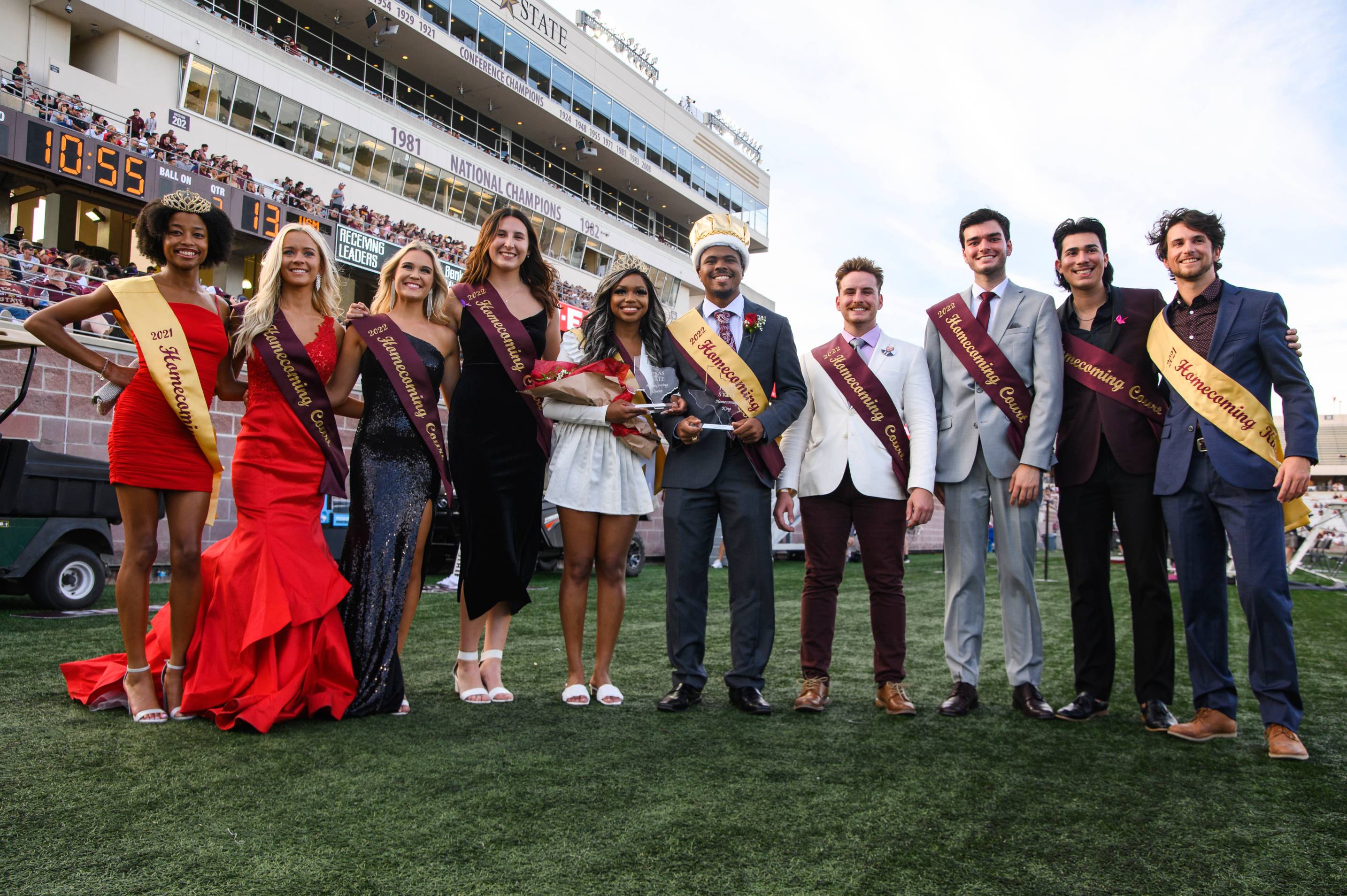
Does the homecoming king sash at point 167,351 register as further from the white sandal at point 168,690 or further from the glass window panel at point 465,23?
the glass window panel at point 465,23

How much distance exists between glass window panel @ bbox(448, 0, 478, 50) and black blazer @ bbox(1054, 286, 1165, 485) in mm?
26219

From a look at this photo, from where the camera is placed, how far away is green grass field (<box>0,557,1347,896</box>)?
163 cm

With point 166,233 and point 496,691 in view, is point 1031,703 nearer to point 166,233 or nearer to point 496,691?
point 496,691

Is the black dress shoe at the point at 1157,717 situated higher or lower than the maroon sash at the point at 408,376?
lower

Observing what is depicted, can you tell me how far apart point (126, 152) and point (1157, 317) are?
16.2 metres

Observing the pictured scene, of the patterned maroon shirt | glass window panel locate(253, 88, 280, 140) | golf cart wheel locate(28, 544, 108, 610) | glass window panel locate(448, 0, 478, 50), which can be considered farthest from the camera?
glass window panel locate(448, 0, 478, 50)

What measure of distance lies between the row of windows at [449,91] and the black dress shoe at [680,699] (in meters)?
22.6

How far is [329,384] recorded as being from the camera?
10.7ft

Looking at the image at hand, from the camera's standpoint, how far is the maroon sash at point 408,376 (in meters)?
3.16

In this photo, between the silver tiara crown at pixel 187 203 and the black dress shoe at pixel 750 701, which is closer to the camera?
the silver tiara crown at pixel 187 203

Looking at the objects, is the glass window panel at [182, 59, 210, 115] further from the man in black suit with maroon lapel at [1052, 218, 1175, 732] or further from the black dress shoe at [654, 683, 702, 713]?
A: the man in black suit with maroon lapel at [1052, 218, 1175, 732]

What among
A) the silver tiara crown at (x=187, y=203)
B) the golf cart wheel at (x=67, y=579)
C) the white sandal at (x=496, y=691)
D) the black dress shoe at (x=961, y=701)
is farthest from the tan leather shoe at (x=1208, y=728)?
the golf cart wheel at (x=67, y=579)

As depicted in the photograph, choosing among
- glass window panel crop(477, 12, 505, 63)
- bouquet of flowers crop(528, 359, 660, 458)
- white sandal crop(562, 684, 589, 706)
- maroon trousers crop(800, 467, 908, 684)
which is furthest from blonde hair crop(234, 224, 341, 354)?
glass window panel crop(477, 12, 505, 63)

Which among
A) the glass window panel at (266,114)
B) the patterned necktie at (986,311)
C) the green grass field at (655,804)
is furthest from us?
the glass window panel at (266,114)
